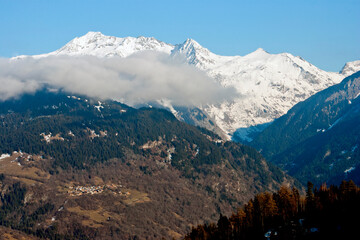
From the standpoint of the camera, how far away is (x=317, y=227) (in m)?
191

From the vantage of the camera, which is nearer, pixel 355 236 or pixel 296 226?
pixel 355 236

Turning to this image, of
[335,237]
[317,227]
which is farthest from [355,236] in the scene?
[317,227]

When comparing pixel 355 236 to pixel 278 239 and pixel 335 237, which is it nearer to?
pixel 335 237

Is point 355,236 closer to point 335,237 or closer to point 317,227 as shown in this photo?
point 335,237

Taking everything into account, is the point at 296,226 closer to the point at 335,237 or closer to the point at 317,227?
the point at 317,227

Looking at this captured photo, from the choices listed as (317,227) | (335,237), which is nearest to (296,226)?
(317,227)

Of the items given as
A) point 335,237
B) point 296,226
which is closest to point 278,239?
point 296,226

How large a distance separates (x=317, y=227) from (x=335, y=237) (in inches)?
548

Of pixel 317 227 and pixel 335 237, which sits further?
pixel 317 227

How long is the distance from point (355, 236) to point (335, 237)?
705cm

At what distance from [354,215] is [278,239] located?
3347cm

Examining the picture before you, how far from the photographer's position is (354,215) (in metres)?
194

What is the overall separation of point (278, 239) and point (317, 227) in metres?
16.6

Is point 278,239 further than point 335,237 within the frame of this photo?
A: Yes
